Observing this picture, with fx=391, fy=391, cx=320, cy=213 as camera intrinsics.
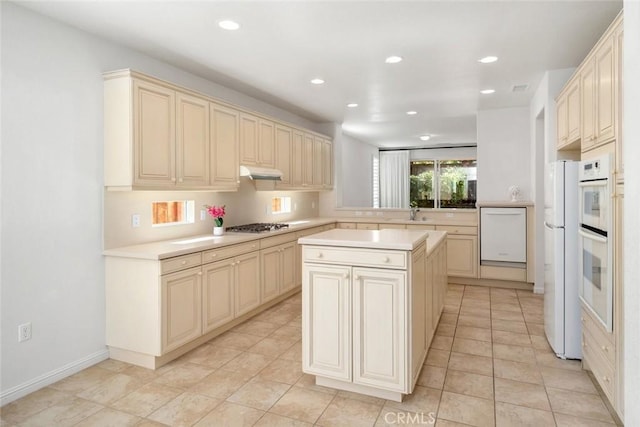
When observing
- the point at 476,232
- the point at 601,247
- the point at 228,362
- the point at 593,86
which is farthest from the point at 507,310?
Result: the point at 228,362

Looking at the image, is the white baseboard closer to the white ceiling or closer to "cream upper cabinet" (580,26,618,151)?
the white ceiling

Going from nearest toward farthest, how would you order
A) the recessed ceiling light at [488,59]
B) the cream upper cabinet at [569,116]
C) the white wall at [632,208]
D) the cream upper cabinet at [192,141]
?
the white wall at [632,208]
the cream upper cabinet at [569,116]
the cream upper cabinet at [192,141]
the recessed ceiling light at [488,59]

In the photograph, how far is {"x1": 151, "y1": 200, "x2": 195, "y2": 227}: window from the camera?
356cm

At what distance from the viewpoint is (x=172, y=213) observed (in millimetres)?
3779

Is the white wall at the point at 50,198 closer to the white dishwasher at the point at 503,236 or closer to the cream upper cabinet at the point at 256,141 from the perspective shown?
the cream upper cabinet at the point at 256,141

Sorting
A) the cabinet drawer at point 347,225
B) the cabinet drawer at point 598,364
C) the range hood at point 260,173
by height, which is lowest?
the cabinet drawer at point 598,364

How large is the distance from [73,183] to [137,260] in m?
0.71

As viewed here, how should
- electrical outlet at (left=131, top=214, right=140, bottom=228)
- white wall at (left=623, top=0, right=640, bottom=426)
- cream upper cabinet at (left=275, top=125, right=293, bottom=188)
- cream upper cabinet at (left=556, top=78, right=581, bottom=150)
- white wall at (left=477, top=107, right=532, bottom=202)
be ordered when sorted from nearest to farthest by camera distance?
1. white wall at (left=623, top=0, right=640, bottom=426)
2. cream upper cabinet at (left=556, top=78, right=581, bottom=150)
3. electrical outlet at (left=131, top=214, right=140, bottom=228)
4. cream upper cabinet at (left=275, top=125, right=293, bottom=188)
5. white wall at (left=477, top=107, right=532, bottom=202)

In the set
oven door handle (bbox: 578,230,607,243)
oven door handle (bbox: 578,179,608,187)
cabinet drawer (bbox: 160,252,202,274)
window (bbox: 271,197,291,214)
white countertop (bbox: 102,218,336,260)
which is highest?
oven door handle (bbox: 578,179,608,187)

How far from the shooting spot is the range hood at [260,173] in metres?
4.21

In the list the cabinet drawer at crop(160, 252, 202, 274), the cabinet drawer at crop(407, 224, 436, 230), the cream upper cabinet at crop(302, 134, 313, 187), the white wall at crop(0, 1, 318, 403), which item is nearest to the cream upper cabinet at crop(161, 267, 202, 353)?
the cabinet drawer at crop(160, 252, 202, 274)

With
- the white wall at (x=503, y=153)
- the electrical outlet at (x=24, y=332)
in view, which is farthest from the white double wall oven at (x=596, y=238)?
the electrical outlet at (x=24, y=332)

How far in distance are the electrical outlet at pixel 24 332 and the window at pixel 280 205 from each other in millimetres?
3253

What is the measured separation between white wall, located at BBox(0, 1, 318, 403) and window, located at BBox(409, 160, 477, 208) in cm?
810
